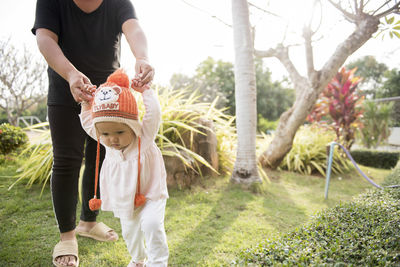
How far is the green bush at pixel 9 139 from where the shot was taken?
4480mm

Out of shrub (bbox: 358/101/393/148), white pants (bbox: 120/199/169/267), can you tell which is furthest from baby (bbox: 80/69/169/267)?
shrub (bbox: 358/101/393/148)

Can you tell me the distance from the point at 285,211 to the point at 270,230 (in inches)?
27.6

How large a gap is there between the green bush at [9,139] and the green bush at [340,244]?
5.01m

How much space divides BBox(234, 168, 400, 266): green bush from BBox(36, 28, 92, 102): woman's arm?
1.17 meters

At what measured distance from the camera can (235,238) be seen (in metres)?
2.17

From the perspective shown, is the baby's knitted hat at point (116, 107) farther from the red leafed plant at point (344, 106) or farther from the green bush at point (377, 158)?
the green bush at point (377, 158)

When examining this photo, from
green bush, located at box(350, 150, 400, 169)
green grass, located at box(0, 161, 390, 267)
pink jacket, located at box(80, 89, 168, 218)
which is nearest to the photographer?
pink jacket, located at box(80, 89, 168, 218)

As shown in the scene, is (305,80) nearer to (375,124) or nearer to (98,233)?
(98,233)

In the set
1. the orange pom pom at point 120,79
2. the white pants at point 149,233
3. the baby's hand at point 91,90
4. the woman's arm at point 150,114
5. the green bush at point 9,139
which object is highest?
the orange pom pom at point 120,79

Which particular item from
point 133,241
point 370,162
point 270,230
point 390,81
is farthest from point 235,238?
point 390,81

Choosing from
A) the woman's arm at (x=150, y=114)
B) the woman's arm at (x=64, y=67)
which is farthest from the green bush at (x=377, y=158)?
the woman's arm at (x=64, y=67)

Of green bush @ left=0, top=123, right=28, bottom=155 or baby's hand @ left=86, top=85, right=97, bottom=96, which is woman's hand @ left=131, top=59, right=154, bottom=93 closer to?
baby's hand @ left=86, top=85, right=97, bottom=96

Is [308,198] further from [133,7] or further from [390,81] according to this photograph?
[390,81]

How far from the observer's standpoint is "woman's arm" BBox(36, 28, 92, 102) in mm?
1316
